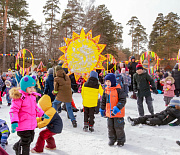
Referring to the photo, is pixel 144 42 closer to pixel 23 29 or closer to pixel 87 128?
pixel 23 29

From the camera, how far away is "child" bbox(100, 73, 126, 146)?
4.02 m

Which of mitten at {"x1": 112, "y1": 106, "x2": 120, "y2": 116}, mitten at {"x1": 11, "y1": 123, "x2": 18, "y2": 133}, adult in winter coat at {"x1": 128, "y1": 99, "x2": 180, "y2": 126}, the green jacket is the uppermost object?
the green jacket

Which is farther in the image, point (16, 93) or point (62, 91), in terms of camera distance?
point (62, 91)

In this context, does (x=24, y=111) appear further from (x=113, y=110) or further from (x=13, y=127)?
(x=113, y=110)

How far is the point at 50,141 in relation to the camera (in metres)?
3.86

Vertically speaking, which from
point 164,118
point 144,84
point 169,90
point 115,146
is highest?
point 144,84

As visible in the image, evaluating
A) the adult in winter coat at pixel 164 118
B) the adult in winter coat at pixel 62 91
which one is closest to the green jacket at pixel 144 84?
the adult in winter coat at pixel 164 118

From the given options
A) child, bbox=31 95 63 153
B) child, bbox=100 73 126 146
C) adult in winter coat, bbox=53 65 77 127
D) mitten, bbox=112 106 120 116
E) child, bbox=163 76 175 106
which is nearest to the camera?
child, bbox=31 95 63 153

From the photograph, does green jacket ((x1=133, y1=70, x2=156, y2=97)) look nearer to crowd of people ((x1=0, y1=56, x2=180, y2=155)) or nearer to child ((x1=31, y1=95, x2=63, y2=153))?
crowd of people ((x1=0, y1=56, x2=180, y2=155))

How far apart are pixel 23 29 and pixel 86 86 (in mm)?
33338

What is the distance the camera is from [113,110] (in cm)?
392

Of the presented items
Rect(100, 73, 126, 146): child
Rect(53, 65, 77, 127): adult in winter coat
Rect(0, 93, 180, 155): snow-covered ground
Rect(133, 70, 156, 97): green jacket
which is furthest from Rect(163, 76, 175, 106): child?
Rect(100, 73, 126, 146): child

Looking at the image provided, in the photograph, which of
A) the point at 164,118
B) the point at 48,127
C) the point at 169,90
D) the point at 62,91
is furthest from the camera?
A: the point at 169,90

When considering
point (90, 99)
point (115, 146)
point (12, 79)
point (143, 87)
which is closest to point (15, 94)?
point (115, 146)
